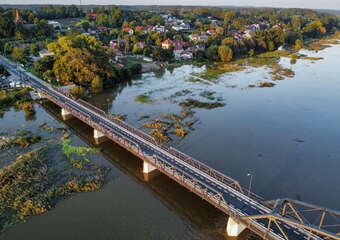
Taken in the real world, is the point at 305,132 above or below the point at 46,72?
below

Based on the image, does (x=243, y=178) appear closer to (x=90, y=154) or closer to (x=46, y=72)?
(x=90, y=154)

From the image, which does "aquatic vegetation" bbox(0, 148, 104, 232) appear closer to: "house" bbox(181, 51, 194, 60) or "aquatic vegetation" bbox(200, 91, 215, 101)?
"aquatic vegetation" bbox(200, 91, 215, 101)

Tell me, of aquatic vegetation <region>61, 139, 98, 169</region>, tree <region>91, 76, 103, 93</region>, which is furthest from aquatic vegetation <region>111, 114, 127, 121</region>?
tree <region>91, 76, 103, 93</region>

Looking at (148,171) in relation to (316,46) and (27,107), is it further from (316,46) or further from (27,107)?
(316,46)

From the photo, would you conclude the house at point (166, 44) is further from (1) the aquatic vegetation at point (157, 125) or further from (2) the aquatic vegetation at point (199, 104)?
(1) the aquatic vegetation at point (157, 125)

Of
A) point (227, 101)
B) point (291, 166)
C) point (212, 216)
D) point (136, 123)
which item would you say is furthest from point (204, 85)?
point (212, 216)

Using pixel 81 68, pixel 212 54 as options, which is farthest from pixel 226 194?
pixel 212 54
